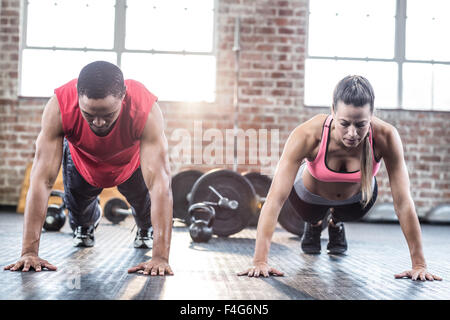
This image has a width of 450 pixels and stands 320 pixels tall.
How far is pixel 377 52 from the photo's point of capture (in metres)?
4.85

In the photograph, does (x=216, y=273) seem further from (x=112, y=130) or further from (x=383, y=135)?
(x=383, y=135)

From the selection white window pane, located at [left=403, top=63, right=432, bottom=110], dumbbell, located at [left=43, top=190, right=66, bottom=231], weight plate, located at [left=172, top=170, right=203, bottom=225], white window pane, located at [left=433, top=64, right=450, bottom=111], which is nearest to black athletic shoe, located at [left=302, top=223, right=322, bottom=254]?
weight plate, located at [left=172, top=170, right=203, bottom=225]

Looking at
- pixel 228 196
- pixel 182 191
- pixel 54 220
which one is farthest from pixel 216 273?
pixel 182 191

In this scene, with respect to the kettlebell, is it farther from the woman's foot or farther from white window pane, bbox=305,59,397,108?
white window pane, bbox=305,59,397,108

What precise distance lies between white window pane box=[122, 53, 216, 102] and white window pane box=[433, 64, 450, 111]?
2246 millimetres

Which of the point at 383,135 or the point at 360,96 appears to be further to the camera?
the point at 383,135

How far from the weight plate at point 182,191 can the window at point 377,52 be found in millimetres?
1813

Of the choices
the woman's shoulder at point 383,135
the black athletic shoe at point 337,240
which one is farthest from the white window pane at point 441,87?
the woman's shoulder at point 383,135

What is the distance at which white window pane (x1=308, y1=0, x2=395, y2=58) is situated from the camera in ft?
15.9

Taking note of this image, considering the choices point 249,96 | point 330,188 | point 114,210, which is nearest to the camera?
point 330,188

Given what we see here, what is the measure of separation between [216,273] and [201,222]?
3.24 feet

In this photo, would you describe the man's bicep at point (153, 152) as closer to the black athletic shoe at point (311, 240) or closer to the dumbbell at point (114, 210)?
the black athletic shoe at point (311, 240)
